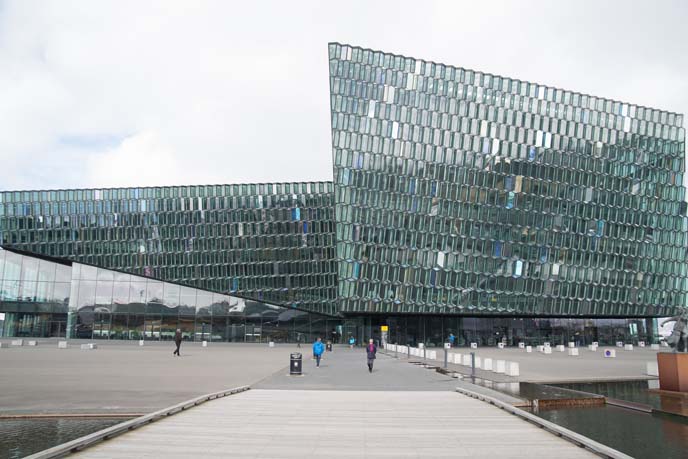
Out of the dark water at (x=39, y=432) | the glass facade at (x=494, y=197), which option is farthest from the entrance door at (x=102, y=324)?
the dark water at (x=39, y=432)

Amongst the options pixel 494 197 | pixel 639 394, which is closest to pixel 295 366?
pixel 639 394

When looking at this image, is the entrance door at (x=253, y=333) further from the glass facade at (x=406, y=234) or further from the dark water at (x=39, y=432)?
the dark water at (x=39, y=432)

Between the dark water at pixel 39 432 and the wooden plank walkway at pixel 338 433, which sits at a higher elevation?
the wooden plank walkway at pixel 338 433

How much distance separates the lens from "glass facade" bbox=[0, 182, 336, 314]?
77250 millimetres

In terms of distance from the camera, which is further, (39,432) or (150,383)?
(150,383)

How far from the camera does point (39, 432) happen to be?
11.7 metres

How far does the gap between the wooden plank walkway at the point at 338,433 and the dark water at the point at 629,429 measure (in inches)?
54.3

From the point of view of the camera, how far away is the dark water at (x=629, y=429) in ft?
35.0

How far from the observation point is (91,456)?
892 centimetres

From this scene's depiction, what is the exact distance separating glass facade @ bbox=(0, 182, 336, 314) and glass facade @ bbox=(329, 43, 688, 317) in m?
13.2

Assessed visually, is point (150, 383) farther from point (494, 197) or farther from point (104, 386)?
point (494, 197)

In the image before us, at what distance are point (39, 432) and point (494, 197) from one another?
208 feet

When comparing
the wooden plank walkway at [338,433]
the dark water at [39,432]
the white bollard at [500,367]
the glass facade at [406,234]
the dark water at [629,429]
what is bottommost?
the dark water at [39,432]

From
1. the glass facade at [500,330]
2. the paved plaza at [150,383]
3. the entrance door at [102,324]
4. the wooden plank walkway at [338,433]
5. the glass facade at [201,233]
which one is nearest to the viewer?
the wooden plank walkway at [338,433]
